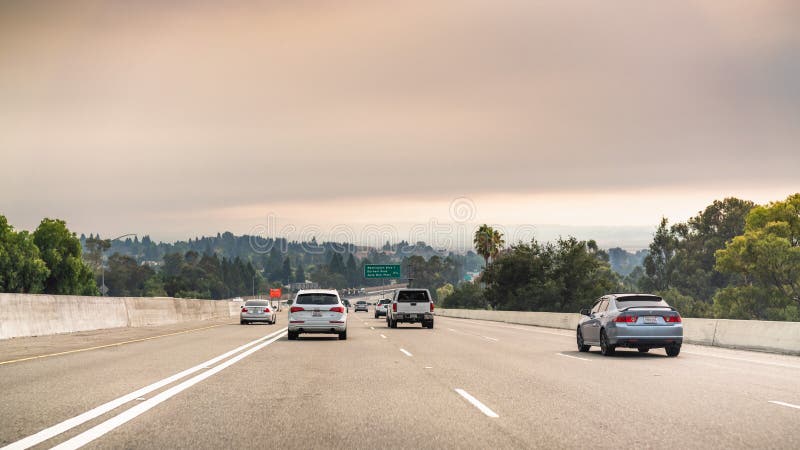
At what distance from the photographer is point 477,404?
425 inches

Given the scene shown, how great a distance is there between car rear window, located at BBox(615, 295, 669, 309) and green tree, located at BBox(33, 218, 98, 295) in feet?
350

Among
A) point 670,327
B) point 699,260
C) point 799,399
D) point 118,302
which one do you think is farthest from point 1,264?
point 799,399

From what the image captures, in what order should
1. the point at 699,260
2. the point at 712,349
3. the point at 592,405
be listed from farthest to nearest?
the point at 699,260
the point at 712,349
the point at 592,405

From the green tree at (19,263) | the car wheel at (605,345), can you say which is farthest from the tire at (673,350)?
the green tree at (19,263)

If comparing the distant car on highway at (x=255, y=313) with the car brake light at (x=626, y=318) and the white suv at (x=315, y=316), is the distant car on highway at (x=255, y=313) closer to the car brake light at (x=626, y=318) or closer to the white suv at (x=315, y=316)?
the white suv at (x=315, y=316)

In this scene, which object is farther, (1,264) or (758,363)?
(1,264)

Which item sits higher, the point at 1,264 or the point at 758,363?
the point at 1,264

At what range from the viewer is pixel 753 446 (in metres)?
7.91

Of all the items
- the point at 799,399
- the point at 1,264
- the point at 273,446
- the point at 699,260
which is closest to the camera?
the point at 273,446

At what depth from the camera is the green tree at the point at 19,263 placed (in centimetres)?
10569

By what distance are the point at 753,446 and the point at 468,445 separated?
277cm

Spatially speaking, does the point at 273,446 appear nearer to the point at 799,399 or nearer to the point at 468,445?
the point at 468,445

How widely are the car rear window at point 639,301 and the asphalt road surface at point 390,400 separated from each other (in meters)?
1.48

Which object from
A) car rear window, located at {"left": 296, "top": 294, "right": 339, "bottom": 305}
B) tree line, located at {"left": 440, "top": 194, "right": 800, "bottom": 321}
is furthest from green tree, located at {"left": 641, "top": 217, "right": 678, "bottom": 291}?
car rear window, located at {"left": 296, "top": 294, "right": 339, "bottom": 305}
